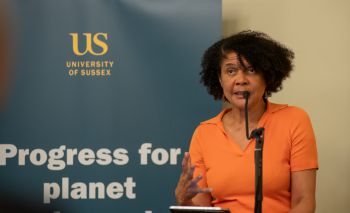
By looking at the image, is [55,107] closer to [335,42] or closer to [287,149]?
[287,149]

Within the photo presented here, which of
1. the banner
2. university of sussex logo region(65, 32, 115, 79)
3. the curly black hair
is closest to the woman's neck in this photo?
the curly black hair

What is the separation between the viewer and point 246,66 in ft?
8.22

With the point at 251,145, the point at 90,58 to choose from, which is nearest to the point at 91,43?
the point at 90,58

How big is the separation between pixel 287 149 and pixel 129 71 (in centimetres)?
115

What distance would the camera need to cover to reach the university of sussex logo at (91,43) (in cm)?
324

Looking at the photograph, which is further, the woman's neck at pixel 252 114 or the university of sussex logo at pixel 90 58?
the university of sussex logo at pixel 90 58

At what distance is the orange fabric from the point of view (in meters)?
2.40

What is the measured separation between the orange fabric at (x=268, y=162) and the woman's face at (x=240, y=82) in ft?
0.42

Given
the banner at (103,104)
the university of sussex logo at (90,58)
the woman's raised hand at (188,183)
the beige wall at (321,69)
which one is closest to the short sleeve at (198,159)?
the woman's raised hand at (188,183)

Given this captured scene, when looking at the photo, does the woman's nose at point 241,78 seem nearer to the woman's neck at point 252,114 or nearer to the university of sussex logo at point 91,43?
the woman's neck at point 252,114

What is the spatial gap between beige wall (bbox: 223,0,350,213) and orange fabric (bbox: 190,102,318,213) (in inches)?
41.1

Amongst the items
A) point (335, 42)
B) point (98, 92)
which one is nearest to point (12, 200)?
point (98, 92)

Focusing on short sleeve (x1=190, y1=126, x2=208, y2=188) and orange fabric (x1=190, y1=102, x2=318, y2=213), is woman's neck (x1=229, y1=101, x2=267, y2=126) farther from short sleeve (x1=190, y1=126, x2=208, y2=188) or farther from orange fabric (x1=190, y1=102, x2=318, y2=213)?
short sleeve (x1=190, y1=126, x2=208, y2=188)

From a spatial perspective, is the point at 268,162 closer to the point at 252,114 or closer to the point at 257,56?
the point at 252,114
